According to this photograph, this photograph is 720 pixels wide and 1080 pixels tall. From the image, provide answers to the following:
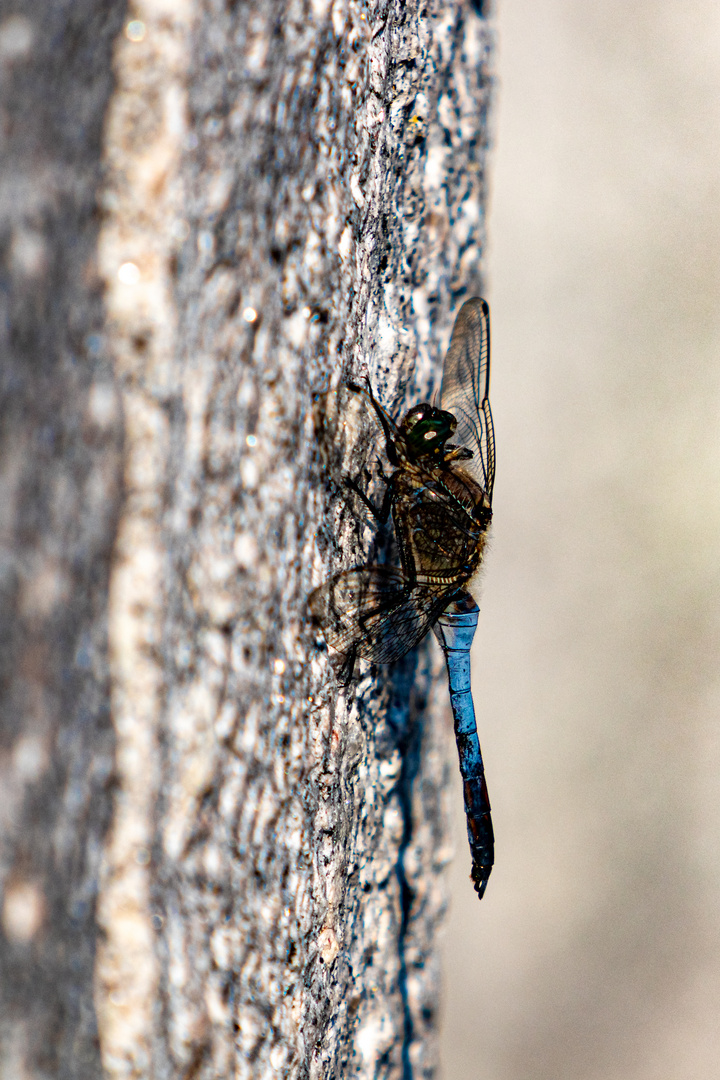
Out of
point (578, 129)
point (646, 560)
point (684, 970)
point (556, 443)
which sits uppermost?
point (578, 129)

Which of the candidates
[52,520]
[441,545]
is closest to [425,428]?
[441,545]

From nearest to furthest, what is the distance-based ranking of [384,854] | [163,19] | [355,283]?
[163,19] < [355,283] < [384,854]

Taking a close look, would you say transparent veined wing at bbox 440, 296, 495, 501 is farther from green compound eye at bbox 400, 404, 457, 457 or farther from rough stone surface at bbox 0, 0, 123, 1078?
rough stone surface at bbox 0, 0, 123, 1078

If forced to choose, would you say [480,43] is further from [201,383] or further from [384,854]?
[384,854]

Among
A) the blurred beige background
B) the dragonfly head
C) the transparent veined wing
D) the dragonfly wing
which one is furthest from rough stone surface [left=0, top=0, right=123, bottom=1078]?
the blurred beige background

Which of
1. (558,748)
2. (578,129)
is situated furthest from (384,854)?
(578,129)

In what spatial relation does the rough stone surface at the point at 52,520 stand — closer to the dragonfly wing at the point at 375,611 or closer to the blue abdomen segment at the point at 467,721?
the dragonfly wing at the point at 375,611
